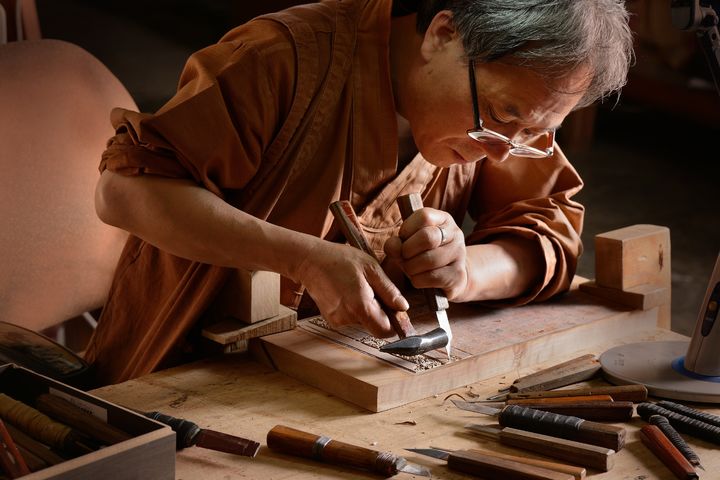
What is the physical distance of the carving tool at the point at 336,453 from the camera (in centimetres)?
146

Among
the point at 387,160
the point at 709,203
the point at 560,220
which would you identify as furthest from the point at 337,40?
the point at 709,203

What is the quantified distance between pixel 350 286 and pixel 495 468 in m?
0.45

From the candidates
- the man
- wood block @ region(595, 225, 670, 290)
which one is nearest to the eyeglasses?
the man

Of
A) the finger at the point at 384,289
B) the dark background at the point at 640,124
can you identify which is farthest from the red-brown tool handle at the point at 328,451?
the dark background at the point at 640,124

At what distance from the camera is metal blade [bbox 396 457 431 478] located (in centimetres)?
147

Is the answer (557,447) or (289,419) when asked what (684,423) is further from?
(289,419)

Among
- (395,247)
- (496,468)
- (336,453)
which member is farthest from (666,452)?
(395,247)

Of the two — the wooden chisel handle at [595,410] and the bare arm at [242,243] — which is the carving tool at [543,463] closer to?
the wooden chisel handle at [595,410]

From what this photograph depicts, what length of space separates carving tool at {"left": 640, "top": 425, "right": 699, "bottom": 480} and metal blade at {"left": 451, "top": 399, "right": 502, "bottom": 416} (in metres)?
0.25

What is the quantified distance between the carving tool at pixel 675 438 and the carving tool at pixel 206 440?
67 centimetres

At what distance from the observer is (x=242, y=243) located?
1.85 meters

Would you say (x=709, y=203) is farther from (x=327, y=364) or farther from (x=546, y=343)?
(x=327, y=364)

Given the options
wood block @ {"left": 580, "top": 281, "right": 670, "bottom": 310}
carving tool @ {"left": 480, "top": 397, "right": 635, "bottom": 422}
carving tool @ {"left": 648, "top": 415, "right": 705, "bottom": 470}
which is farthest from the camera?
wood block @ {"left": 580, "top": 281, "right": 670, "bottom": 310}

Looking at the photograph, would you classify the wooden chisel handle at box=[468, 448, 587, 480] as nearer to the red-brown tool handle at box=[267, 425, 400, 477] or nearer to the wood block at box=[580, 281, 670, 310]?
the red-brown tool handle at box=[267, 425, 400, 477]
